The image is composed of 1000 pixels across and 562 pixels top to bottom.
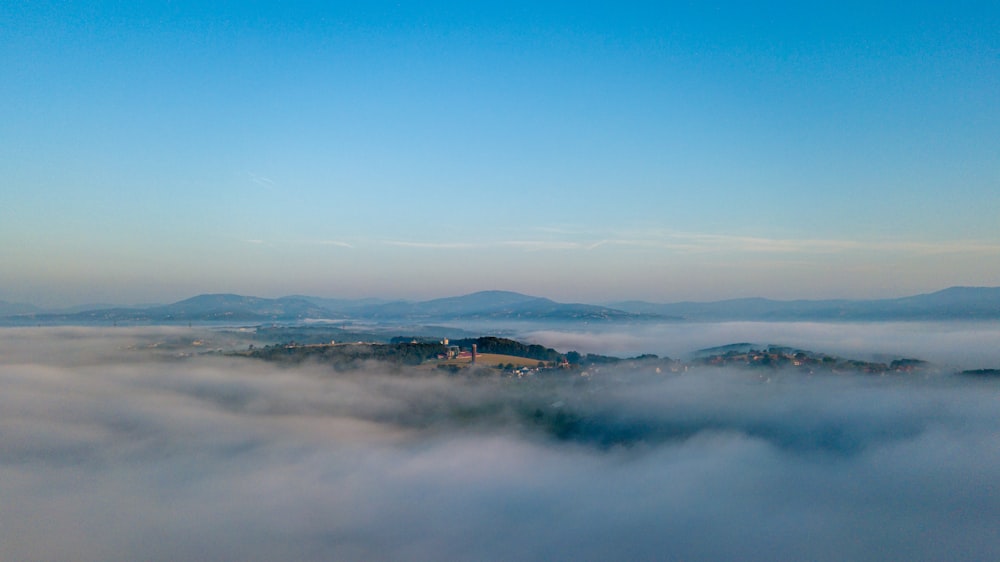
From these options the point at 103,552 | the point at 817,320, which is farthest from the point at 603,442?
the point at 817,320

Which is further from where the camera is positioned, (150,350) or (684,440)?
(150,350)

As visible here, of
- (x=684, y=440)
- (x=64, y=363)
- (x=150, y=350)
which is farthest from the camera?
(x=150, y=350)

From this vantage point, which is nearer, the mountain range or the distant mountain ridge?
the mountain range

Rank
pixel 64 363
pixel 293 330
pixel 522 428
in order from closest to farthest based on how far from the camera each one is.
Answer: pixel 522 428 < pixel 64 363 < pixel 293 330

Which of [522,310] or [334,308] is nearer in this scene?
[522,310]

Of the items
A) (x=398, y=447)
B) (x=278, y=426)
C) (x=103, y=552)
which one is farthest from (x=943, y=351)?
(x=103, y=552)

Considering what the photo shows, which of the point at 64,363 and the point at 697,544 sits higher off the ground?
the point at 64,363

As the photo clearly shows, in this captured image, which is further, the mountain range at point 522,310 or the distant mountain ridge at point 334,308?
the distant mountain ridge at point 334,308

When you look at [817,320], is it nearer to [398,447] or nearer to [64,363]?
[398,447]
